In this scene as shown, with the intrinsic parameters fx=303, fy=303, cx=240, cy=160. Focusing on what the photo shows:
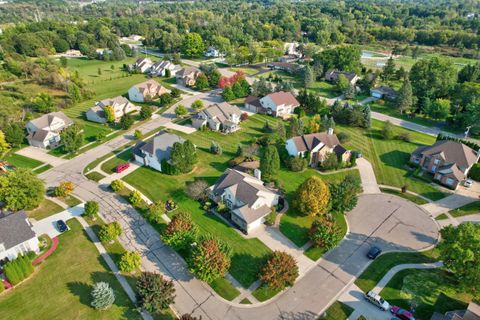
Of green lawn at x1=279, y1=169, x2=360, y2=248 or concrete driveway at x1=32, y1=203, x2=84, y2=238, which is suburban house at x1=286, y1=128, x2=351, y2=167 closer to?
green lawn at x1=279, y1=169, x2=360, y2=248

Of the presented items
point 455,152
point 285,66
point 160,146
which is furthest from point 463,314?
point 285,66

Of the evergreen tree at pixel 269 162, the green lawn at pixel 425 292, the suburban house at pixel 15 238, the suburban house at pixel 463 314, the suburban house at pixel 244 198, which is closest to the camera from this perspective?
the suburban house at pixel 463 314

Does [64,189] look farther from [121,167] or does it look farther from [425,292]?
[425,292]

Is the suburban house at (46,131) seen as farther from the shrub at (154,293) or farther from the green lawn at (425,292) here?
the green lawn at (425,292)

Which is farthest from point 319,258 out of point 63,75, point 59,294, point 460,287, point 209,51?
point 209,51

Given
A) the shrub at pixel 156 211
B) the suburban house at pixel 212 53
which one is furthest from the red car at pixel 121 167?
the suburban house at pixel 212 53

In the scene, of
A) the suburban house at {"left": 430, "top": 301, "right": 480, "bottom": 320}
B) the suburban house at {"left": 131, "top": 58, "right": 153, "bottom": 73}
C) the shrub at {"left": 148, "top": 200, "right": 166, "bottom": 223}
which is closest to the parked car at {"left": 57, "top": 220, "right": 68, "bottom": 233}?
the shrub at {"left": 148, "top": 200, "right": 166, "bottom": 223}
